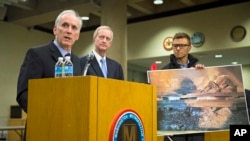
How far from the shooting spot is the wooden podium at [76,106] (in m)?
1.46

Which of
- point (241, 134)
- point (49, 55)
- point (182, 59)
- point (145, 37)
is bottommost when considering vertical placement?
point (241, 134)

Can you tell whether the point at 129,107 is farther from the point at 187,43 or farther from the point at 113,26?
the point at 113,26

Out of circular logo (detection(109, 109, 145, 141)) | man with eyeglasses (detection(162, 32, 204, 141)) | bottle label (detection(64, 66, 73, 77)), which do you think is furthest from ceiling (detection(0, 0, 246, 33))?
circular logo (detection(109, 109, 145, 141))

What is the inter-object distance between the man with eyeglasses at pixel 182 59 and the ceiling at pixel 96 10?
4.50 meters

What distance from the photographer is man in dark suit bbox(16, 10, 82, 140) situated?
1976 mm

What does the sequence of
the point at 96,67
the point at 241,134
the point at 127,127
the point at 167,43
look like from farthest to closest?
the point at 167,43
the point at 96,67
the point at 241,134
the point at 127,127

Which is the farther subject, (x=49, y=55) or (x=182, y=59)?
(x=182, y=59)

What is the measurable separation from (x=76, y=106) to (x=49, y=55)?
0.71m

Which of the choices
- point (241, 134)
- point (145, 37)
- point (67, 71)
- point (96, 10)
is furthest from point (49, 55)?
point (145, 37)

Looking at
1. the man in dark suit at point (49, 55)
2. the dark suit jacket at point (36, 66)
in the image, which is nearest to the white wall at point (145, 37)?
the man in dark suit at point (49, 55)

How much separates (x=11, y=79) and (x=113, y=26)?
11.9 ft

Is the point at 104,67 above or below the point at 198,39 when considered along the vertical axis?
below

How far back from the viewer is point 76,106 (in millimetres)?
1477

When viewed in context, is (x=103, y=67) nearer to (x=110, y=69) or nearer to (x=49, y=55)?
(x=110, y=69)
